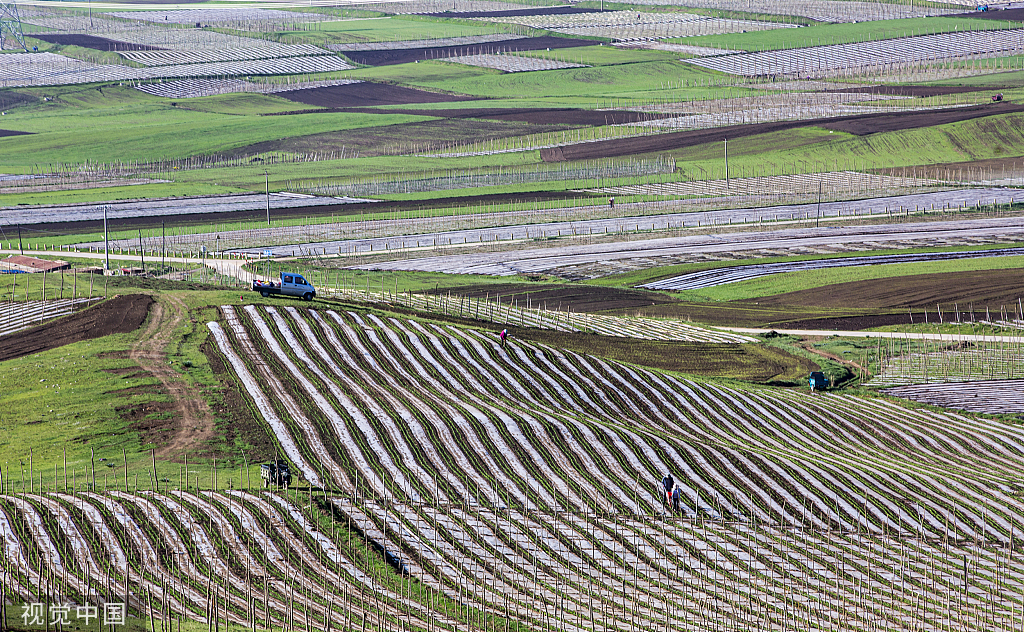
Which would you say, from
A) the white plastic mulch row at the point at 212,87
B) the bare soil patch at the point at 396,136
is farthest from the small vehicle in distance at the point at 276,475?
the white plastic mulch row at the point at 212,87

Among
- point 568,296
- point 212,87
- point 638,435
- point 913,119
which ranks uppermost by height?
point 212,87

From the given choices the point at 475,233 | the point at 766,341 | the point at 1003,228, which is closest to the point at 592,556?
the point at 766,341

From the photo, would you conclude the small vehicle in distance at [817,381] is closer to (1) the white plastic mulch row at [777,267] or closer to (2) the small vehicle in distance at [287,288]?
(2) the small vehicle in distance at [287,288]

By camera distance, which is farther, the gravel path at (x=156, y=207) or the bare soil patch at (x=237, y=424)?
the gravel path at (x=156, y=207)

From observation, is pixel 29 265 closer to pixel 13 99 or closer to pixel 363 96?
pixel 363 96

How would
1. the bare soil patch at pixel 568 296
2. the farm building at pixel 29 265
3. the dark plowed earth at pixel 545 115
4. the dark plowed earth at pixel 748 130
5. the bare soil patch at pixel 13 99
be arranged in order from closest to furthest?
the farm building at pixel 29 265 < the bare soil patch at pixel 568 296 < the dark plowed earth at pixel 748 130 < the dark plowed earth at pixel 545 115 < the bare soil patch at pixel 13 99

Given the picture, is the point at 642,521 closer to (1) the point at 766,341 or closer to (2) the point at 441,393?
(2) the point at 441,393

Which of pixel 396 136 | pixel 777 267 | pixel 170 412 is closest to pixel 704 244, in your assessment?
pixel 777 267
